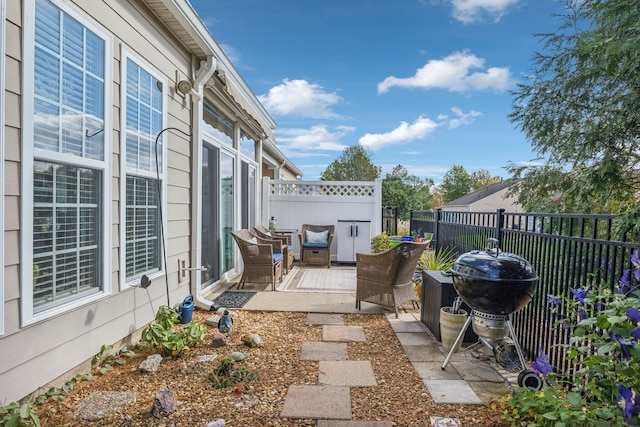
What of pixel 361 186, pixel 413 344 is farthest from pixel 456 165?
pixel 413 344

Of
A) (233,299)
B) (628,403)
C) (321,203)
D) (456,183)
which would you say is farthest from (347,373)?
(456,183)

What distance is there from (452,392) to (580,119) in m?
6.86

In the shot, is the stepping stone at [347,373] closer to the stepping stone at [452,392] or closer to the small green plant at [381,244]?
the stepping stone at [452,392]

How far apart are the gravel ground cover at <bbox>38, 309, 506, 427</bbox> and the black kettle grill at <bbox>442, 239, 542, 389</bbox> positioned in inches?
19.6

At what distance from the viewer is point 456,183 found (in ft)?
106

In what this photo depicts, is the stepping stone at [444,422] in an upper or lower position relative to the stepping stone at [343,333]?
upper

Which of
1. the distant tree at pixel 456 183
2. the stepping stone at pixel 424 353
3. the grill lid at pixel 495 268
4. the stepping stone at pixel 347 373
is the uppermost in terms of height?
the distant tree at pixel 456 183

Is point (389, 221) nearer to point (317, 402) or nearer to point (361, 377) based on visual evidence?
point (361, 377)

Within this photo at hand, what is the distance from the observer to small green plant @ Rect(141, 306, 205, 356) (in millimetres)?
2678

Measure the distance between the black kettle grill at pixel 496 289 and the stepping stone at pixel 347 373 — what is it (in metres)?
0.83

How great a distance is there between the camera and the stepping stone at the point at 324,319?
367 centimetres

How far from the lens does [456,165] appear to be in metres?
32.9

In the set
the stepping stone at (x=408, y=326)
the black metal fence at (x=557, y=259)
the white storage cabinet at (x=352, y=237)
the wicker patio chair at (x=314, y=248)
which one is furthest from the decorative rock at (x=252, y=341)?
the white storage cabinet at (x=352, y=237)

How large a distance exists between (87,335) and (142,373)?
439mm
